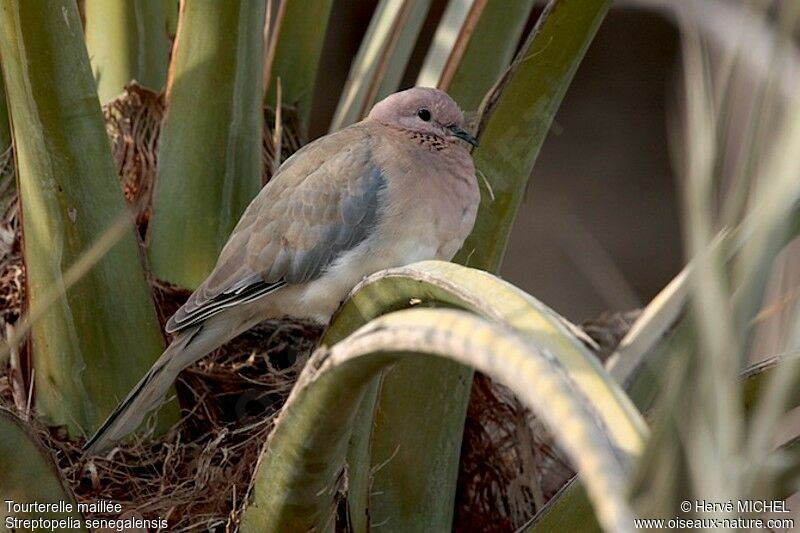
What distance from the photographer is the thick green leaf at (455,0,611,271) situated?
5.98ft

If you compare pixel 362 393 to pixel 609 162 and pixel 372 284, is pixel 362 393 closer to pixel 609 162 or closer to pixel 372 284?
pixel 372 284

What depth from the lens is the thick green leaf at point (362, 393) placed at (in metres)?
0.73

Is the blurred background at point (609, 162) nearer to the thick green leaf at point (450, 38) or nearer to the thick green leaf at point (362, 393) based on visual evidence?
the thick green leaf at point (450, 38)

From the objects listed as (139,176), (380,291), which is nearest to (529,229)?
(139,176)

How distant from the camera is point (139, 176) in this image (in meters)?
2.23

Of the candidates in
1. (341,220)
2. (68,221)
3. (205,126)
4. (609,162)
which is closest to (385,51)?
(341,220)

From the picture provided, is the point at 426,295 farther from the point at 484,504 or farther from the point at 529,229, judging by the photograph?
the point at 529,229

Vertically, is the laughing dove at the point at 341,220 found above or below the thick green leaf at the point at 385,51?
below

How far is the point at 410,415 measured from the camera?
1861 mm

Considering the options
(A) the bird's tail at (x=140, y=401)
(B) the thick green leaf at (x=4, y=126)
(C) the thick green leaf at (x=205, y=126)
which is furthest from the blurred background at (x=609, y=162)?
(A) the bird's tail at (x=140, y=401)

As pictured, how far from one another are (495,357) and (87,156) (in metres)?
1.08

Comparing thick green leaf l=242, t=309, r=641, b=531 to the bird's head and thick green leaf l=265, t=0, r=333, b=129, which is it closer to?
the bird's head

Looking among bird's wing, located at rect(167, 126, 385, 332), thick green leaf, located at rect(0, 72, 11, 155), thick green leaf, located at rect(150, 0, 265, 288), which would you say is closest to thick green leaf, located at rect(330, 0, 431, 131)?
bird's wing, located at rect(167, 126, 385, 332)

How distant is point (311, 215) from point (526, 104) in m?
0.55
